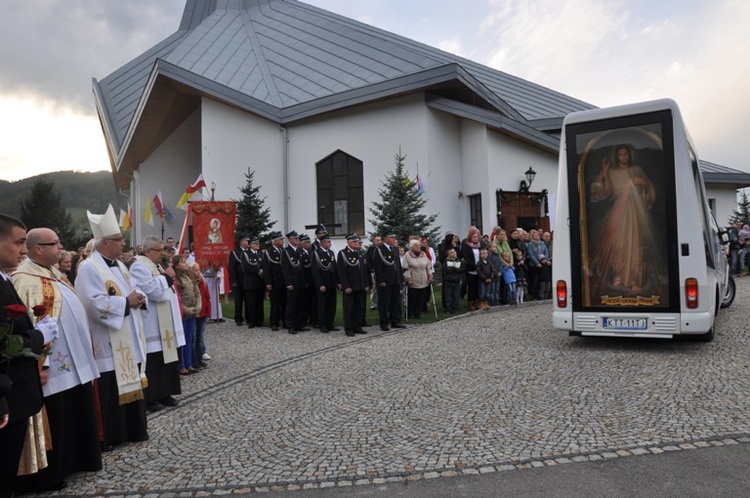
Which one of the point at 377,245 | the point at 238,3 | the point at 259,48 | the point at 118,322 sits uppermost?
the point at 238,3

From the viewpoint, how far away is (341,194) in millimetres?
22766

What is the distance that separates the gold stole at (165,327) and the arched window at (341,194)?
16.0 meters

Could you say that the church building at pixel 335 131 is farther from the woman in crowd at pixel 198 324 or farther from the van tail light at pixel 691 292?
the woman in crowd at pixel 198 324

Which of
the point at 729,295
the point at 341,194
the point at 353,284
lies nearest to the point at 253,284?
the point at 353,284

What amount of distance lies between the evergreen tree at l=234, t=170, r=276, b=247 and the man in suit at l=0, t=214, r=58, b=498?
60.1ft

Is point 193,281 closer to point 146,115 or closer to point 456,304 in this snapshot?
point 456,304

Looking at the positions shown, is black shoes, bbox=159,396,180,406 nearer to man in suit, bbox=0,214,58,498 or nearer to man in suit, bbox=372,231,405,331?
man in suit, bbox=0,214,58,498

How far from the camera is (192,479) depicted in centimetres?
427

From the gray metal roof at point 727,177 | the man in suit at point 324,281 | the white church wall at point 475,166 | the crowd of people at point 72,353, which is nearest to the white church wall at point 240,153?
the white church wall at point 475,166

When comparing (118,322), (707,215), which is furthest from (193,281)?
(707,215)

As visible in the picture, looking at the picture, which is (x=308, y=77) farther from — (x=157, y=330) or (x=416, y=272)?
(x=157, y=330)

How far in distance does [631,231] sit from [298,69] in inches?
816

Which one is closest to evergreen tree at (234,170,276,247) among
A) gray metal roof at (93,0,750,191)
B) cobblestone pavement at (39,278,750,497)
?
gray metal roof at (93,0,750,191)

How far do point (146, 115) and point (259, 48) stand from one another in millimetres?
6317
